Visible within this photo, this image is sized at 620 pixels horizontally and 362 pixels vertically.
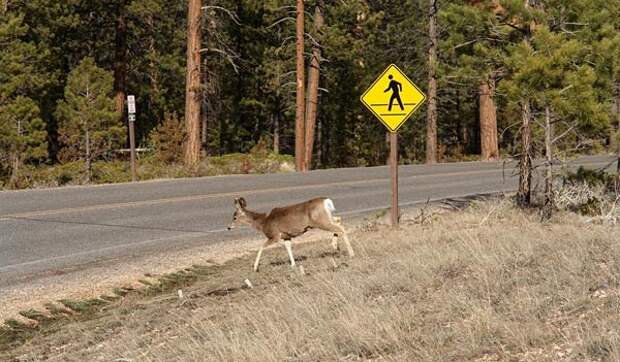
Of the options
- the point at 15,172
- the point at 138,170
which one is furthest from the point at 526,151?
the point at 15,172

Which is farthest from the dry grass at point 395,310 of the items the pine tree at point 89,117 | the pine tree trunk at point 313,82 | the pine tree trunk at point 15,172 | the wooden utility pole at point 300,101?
the pine tree trunk at point 313,82

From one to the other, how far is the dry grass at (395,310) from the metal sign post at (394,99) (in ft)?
8.36

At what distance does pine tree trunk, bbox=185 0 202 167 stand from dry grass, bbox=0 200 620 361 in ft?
60.6

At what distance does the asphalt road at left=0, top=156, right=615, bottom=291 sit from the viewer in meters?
10.8

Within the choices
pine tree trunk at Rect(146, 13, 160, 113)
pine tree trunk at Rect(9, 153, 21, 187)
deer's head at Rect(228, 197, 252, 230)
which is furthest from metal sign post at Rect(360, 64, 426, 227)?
pine tree trunk at Rect(146, 13, 160, 113)

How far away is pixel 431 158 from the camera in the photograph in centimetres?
3541

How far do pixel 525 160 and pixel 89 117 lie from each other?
19130 mm

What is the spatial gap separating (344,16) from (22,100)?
15.5 metres

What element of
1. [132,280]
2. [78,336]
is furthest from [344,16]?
[78,336]

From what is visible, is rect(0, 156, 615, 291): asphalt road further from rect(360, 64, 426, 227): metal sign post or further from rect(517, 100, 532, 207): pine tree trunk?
rect(360, 64, 426, 227): metal sign post

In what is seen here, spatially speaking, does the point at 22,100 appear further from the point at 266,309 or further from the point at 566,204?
the point at 266,309

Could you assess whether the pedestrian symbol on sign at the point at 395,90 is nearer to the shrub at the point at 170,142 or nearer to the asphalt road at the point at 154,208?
the asphalt road at the point at 154,208

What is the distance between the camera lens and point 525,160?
13.1 m

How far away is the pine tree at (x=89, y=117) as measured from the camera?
89.7 feet
